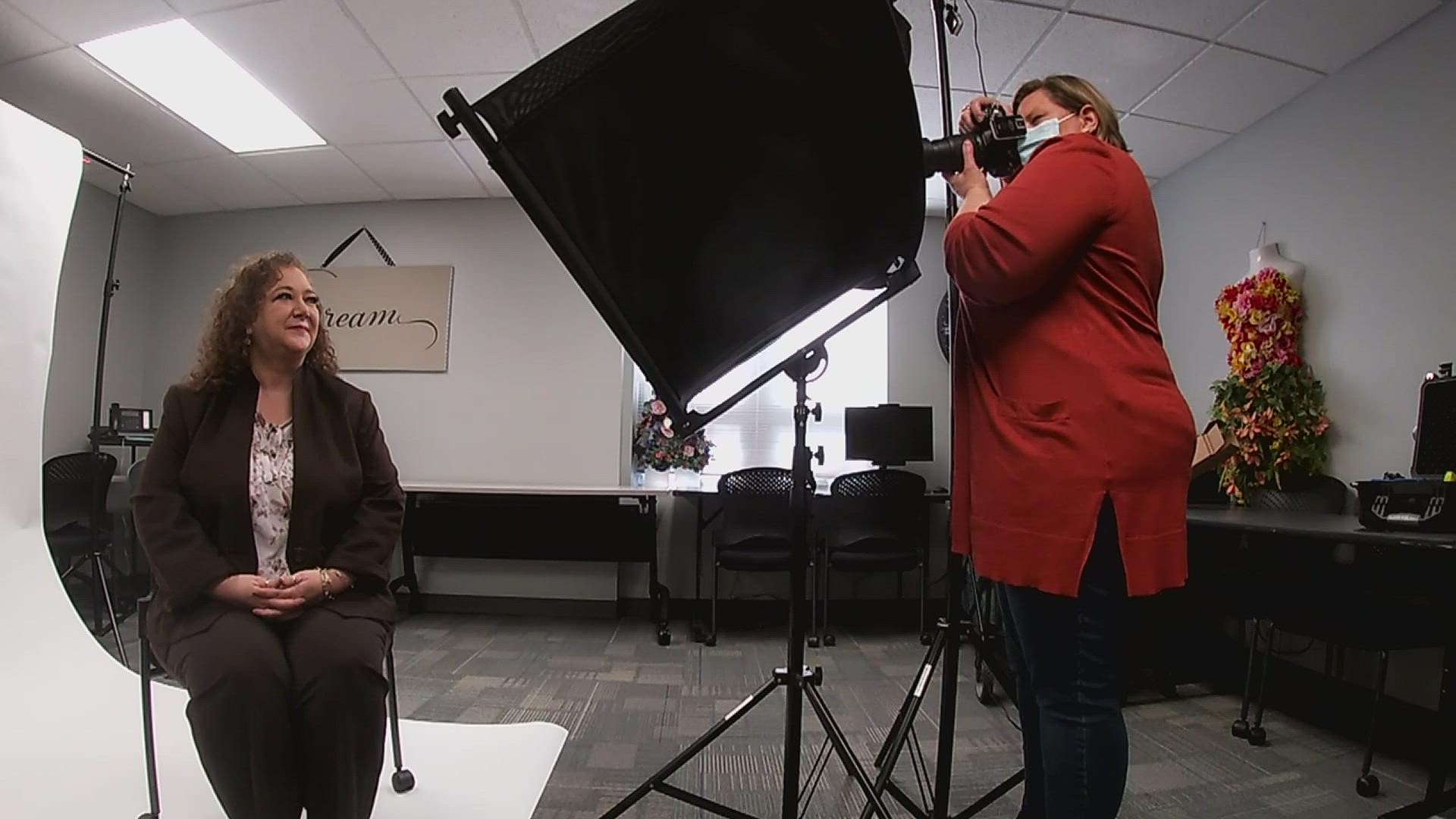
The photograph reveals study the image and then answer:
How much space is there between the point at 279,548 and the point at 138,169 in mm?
3894

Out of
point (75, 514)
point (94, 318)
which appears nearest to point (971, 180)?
point (75, 514)

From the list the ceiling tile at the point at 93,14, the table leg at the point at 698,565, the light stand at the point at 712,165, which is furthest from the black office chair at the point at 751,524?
the ceiling tile at the point at 93,14

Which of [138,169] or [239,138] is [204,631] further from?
[138,169]

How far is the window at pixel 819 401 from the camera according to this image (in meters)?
4.59

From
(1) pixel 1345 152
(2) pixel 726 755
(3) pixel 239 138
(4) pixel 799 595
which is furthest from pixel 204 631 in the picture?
(1) pixel 1345 152

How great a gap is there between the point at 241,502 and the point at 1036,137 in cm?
175

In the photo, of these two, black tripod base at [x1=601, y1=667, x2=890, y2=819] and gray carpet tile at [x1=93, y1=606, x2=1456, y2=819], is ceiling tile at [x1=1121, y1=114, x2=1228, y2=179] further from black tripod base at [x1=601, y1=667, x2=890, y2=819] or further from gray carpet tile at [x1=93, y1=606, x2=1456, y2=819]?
black tripod base at [x1=601, y1=667, x2=890, y2=819]

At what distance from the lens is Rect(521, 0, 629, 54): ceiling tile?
8.48 feet

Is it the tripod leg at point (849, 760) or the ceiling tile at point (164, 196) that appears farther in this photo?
the ceiling tile at point (164, 196)

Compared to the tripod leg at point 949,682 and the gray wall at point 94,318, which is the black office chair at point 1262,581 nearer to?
the tripod leg at point 949,682

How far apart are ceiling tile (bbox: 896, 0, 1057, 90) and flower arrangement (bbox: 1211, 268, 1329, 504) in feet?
5.09

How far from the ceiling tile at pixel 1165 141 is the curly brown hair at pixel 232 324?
12.1 ft

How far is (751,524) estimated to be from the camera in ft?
14.2

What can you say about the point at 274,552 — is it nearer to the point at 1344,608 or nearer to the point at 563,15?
the point at 563,15
